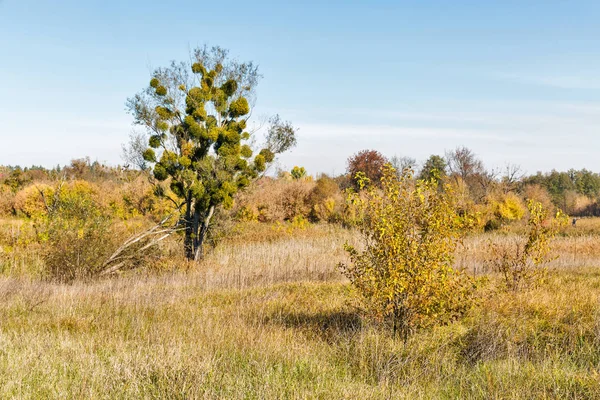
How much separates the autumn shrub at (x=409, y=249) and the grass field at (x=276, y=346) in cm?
51

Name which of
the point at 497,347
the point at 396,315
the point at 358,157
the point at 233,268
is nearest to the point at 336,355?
the point at 396,315

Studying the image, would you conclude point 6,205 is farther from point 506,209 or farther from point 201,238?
point 506,209

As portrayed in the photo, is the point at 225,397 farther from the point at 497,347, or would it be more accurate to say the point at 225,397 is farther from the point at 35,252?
the point at 35,252

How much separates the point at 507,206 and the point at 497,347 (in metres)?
27.2

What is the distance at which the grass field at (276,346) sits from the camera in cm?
467

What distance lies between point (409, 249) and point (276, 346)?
2.16 meters

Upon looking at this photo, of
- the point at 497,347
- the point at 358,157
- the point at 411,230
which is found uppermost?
the point at 358,157

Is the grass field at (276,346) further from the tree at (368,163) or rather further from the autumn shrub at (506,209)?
the tree at (368,163)

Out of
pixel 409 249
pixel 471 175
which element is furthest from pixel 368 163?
pixel 409 249

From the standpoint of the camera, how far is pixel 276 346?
6227 mm

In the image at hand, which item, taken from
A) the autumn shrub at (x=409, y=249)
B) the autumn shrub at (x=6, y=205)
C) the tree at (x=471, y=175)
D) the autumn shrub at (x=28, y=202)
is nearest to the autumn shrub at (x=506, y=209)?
the tree at (x=471, y=175)

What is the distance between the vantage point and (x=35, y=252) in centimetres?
1623

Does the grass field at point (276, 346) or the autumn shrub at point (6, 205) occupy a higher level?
the autumn shrub at point (6, 205)

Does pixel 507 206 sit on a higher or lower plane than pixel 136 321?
higher
